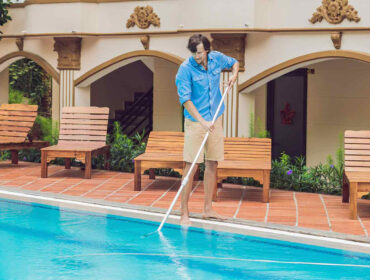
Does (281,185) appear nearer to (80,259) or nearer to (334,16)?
(334,16)

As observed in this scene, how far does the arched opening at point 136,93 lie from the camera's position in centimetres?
1405

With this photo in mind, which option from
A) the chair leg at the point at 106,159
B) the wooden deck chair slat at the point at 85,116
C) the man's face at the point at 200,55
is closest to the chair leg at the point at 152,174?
the chair leg at the point at 106,159

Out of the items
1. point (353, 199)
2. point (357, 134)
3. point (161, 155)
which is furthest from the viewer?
point (161, 155)

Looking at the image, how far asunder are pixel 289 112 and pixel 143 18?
3650 millimetres

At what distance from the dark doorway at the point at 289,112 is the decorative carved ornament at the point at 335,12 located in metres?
3.22

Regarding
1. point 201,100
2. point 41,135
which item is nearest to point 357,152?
point 201,100

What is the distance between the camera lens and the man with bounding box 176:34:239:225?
7273 millimetres

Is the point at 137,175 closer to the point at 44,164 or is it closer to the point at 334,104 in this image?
the point at 44,164

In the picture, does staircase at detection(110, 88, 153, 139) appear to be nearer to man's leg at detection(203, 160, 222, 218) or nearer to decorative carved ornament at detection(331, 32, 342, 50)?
decorative carved ornament at detection(331, 32, 342, 50)

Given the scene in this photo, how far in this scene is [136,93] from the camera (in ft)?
61.5

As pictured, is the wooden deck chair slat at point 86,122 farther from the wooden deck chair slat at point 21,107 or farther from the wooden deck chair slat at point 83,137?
the wooden deck chair slat at point 21,107

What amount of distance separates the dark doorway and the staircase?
13.0 feet

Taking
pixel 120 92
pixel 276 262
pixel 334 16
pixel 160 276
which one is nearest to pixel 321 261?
pixel 276 262

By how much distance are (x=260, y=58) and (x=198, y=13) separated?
1.24 metres
